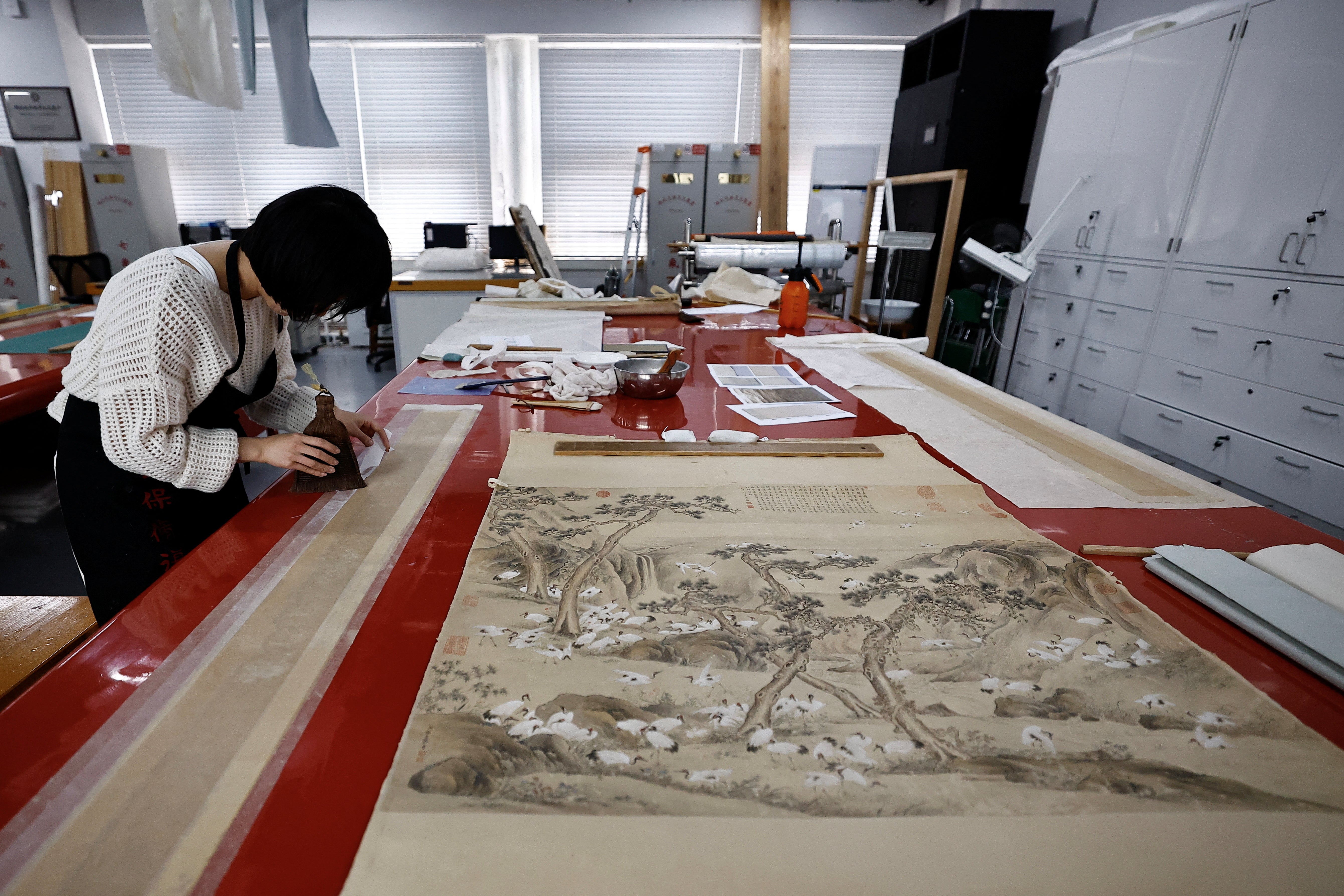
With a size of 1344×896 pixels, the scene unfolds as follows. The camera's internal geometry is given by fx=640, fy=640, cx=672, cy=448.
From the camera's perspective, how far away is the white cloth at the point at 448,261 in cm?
457

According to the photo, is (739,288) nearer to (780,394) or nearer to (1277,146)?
(780,394)

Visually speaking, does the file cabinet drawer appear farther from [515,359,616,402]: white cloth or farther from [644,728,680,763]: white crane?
[644,728,680,763]: white crane

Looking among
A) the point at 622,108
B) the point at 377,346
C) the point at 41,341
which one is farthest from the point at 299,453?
the point at 622,108

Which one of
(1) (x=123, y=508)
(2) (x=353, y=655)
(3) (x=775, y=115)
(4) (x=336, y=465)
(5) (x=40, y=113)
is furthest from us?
(3) (x=775, y=115)

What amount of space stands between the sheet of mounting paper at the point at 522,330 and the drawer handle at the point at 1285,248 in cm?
249

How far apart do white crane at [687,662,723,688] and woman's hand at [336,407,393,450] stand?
2.39 ft

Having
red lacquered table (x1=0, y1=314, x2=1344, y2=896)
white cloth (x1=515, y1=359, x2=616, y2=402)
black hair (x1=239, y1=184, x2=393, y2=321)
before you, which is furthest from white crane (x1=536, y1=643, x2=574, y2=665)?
white cloth (x1=515, y1=359, x2=616, y2=402)

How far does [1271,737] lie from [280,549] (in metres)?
1.01

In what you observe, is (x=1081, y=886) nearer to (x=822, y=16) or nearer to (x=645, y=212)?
(x=645, y=212)

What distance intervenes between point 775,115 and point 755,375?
15.1 feet

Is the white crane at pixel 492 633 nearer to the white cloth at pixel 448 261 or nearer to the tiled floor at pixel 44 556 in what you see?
the tiled floor at pixel 44 556

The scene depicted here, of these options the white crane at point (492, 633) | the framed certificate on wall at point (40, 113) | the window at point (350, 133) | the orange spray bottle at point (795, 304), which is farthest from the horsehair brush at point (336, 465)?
the framed certificate on wall at point (40, 113)

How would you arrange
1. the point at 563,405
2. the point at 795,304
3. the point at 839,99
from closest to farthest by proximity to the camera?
the point at 563,405 < the point at 795,304 < the point at 839,99

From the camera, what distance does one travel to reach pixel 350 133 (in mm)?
5582
